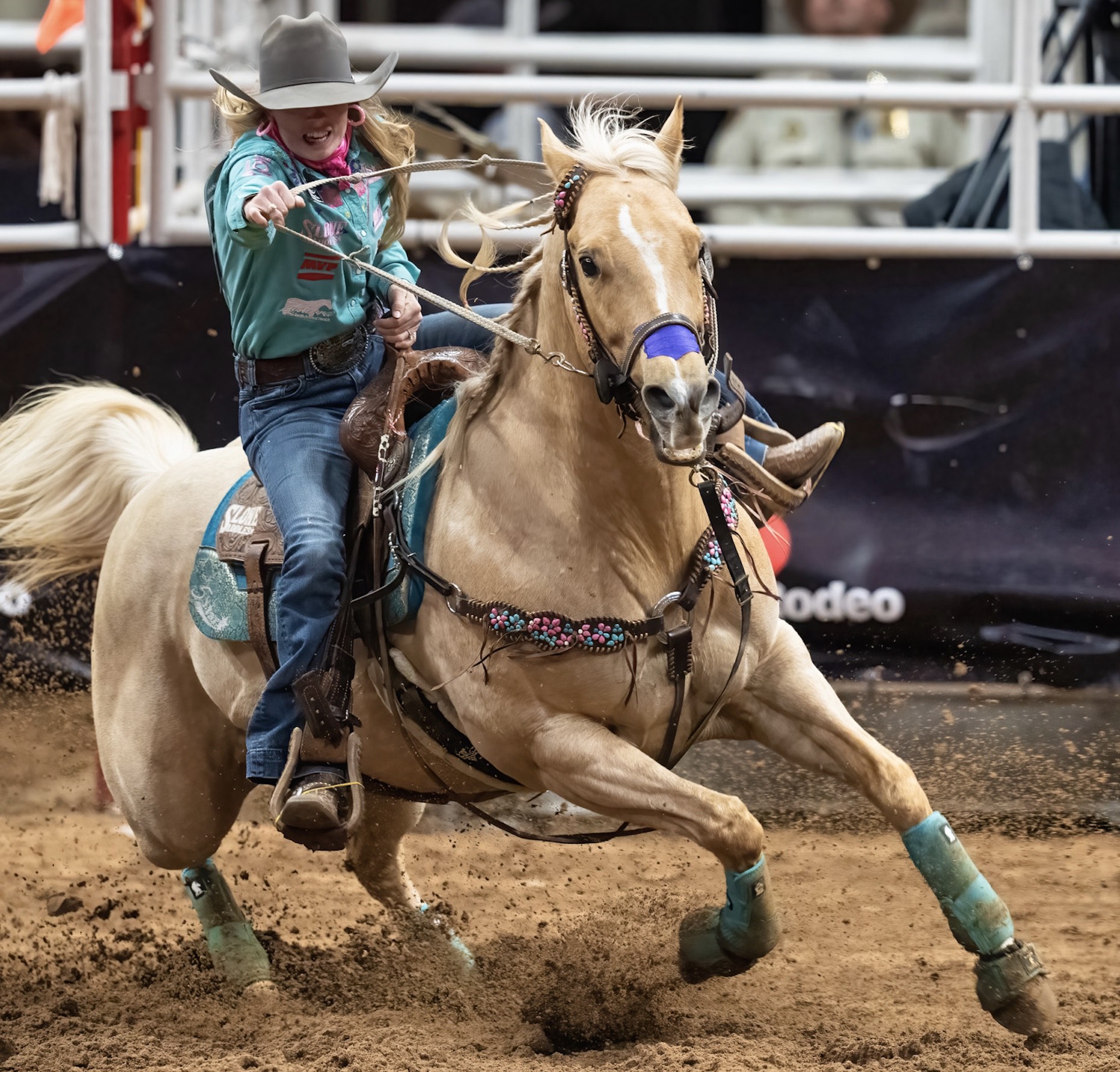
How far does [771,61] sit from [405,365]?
203 inches

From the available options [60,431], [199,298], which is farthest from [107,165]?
[60,431]

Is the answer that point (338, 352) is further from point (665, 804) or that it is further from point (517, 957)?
point (517, 957)

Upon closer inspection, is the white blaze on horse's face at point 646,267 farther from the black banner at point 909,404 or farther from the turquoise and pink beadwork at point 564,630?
the black banner at point 909,404

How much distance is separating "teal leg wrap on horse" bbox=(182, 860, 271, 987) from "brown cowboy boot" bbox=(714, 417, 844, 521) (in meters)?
2.04

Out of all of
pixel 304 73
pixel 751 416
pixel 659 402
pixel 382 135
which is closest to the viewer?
pixel 659 402

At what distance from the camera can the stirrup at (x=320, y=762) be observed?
11.9 ft

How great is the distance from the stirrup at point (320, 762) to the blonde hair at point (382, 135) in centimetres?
132

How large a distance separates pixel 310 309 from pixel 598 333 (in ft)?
3.27

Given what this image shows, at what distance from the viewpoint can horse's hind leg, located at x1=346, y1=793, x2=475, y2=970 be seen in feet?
15.5

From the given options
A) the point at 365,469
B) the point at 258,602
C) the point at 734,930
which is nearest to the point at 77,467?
the point at 258,602

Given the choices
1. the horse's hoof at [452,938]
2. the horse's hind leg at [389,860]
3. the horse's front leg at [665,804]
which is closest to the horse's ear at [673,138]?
the horse's front leg at [665,804]

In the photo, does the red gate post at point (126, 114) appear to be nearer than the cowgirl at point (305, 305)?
No

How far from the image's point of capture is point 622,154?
3262 mm

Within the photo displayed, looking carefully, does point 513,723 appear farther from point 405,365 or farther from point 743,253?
point 743,253
